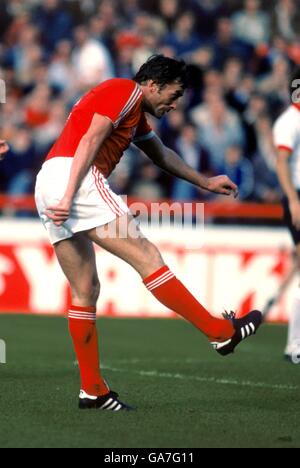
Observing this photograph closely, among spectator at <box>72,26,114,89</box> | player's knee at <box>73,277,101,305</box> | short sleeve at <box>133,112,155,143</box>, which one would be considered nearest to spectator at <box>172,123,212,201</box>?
spectator at <box>72,26,114,89</box>

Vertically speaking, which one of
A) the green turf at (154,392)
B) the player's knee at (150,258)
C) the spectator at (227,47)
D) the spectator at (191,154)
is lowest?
the green turf at (154,392)

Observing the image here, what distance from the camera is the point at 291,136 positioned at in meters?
10.2

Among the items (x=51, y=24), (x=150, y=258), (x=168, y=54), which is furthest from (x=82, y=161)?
(x=51, y=24)

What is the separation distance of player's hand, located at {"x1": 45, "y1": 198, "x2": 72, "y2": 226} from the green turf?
1.18 meters

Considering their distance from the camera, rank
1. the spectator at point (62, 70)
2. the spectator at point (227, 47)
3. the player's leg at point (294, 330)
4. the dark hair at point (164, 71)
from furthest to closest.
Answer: the spectator at point (227, 47) < the spectator at point (62, 70) < the player's leg at point (294, 330) < the dark hair at point (164, 71)

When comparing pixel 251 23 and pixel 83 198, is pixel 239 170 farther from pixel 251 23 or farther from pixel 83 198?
pixel 83 198

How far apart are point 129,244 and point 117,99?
2.86 feet

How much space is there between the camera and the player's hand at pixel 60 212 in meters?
6.71

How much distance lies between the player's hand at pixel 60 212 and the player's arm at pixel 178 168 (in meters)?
1.12

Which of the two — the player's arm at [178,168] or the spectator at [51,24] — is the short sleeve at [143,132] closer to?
the player's arm at [178,168]

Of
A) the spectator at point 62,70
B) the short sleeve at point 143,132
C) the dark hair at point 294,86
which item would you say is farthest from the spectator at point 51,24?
the short sleeve at point 143,132

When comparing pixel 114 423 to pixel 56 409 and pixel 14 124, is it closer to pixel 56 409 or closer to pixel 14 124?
pixel 56 409

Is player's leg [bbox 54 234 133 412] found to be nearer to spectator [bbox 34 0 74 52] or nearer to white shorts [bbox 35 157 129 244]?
white shorts [bbox 35 157 129 244]
